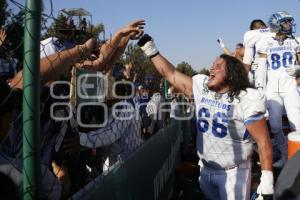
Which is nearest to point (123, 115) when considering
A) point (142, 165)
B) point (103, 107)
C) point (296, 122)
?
point (103, 107)

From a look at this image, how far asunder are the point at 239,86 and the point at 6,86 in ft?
8.07

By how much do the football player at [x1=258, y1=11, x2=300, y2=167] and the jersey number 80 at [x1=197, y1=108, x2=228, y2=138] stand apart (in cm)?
259

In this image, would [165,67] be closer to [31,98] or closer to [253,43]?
[31,98]

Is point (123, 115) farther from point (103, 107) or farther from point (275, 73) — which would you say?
point (275, 73)

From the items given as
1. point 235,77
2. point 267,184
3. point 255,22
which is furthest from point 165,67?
point 255,22

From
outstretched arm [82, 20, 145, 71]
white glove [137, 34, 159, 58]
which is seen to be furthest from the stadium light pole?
white glove [137, 34, 159, 58]

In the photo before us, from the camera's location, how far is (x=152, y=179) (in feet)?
14.0

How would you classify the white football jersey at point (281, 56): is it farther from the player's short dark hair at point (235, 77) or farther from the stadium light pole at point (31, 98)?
the stadium light pole at point (31, 98)

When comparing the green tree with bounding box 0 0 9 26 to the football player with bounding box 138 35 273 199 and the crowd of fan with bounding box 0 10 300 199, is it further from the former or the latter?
the football player with bounding box 138 35 273 199

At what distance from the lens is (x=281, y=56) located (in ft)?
21.1

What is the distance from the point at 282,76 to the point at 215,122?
9.46ft

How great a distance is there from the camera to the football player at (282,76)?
6.23 metres

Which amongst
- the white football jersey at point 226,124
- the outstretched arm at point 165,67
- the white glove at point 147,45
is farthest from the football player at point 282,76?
the white glove at point 147,45

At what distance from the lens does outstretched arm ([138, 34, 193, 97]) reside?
14.1 feet
